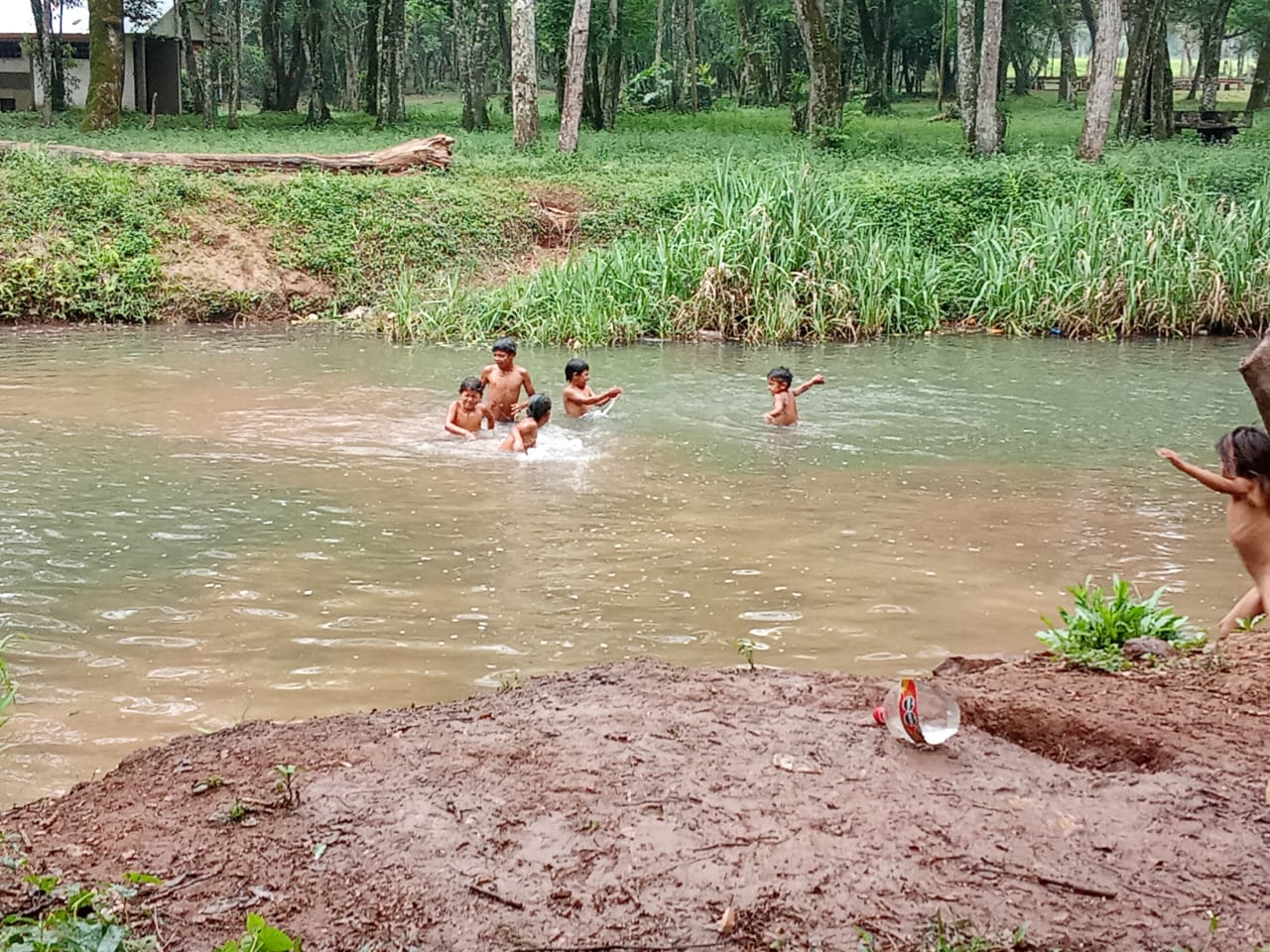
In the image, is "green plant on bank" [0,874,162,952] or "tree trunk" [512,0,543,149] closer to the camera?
"green plant on bank" [0,874,162,952]

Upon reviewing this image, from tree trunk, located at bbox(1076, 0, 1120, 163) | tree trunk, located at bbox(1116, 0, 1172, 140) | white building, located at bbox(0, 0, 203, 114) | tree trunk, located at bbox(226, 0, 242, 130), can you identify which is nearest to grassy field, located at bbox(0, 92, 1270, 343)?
tree trunk, located at bbox(1076, 0, 1120, 163)

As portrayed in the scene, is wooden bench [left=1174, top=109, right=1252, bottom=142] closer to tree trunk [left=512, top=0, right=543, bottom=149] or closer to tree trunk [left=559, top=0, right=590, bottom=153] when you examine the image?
tree trunk [left=559, top=0, right=590, bottom=153]

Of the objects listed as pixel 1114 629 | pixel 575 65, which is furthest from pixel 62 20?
pixel 1114 629

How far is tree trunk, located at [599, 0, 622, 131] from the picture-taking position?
107 ft

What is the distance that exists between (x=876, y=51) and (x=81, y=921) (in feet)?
138

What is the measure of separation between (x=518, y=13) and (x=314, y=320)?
8.85 m

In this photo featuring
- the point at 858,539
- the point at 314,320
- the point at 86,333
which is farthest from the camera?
the point at 314,320

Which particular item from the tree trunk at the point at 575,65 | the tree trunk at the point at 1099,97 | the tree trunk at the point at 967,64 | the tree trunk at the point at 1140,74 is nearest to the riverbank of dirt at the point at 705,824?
the tree trunk at the point at 1099,97

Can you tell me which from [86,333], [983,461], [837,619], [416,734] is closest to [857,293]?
[983,461]

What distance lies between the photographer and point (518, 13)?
24.2 m

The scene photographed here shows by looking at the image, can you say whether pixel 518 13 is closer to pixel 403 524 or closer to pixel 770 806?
pixel 403 524

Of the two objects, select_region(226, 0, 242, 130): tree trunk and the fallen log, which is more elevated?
select_region(226, 0, 242, 130): tree trunk

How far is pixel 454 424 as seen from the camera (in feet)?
35.4

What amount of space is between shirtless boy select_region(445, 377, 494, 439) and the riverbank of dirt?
628 cm
